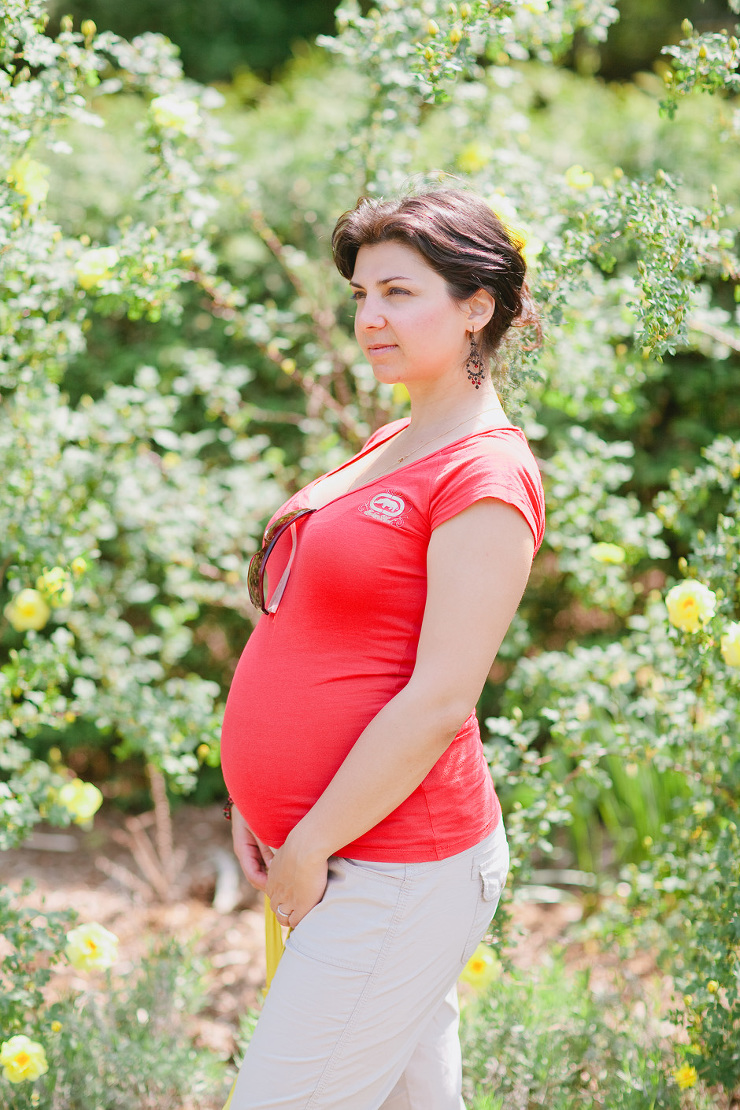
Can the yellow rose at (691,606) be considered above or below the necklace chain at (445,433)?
below

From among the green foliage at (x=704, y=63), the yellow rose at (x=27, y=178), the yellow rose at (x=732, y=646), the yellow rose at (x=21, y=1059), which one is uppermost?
the green foliage at (x=704, y=63)

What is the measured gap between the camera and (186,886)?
3283mm

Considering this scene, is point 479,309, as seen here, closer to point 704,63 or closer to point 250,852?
point 704,63

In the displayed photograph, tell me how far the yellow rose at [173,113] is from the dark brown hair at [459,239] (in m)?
0.79

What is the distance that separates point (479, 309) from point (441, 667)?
1.98ft

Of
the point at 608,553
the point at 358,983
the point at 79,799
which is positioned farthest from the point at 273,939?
the point at 608,553

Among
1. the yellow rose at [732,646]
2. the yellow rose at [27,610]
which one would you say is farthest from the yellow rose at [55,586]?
the yellow rose at [732,646]

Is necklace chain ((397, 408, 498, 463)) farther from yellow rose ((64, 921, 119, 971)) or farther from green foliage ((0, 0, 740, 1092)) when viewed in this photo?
yellow rose ((64, 921, 119, 971))

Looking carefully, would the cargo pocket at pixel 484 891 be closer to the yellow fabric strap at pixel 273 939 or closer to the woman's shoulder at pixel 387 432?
the yellow fabric strap at pixel 273 939

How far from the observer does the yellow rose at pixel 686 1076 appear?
73.4 inches

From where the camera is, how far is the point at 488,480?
1.28 m

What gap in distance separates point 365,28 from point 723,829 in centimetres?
205

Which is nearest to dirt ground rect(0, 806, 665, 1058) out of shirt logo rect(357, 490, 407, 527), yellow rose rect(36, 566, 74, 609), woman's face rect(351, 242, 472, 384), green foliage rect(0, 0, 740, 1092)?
green foliage rect(0, 0, 740, 1092)

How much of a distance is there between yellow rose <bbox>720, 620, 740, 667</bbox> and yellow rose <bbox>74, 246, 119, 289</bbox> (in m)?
1.53
